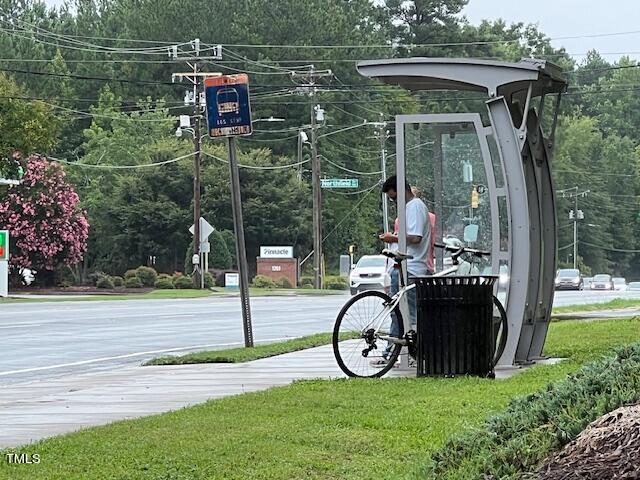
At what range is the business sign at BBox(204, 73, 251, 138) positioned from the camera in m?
16.1

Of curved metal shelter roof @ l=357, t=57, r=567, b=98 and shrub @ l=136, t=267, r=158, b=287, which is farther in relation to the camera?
shrub @ l=136, t=267, r=158, b=287

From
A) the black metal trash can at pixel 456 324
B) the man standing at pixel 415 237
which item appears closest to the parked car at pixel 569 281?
the man standing at pixel 415 237

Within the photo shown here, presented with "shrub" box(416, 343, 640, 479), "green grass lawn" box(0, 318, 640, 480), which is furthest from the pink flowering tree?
"shrub" box(416, 343, 640, 479)

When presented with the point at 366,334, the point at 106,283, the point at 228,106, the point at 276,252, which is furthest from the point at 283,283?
the point at 366,334

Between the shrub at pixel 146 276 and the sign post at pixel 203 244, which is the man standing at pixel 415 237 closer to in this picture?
the sign post at pixel 203 244

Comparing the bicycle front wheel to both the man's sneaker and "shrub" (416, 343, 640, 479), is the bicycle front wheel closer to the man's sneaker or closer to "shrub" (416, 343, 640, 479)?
the man's sneaker

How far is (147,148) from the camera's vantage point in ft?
255

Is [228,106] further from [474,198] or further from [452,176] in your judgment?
[474,198]

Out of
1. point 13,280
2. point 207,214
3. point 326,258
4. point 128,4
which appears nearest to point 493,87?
point 13,280

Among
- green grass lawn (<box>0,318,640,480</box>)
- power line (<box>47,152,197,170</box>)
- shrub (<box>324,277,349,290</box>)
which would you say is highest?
power line (<box>47,152,197,170</box>)

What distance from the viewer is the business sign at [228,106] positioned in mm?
16094

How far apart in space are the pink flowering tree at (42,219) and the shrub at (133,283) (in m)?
3.26

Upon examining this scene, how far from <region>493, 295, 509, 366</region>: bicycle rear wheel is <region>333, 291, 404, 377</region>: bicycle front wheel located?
0.94 metres

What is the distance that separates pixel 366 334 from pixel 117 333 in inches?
469
